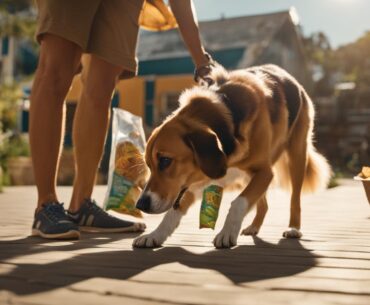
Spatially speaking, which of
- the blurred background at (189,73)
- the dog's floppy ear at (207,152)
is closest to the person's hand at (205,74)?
the dog's floppy ear at (207,152)

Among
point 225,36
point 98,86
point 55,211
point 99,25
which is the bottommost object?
point 55,211

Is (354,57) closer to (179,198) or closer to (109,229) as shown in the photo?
(109,229)

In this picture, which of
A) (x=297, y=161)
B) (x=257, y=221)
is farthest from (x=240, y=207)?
(x=297, y=161)

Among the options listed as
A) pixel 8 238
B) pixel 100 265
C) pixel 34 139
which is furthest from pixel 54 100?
pixel 100 265

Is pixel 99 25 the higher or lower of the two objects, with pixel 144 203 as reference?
higher

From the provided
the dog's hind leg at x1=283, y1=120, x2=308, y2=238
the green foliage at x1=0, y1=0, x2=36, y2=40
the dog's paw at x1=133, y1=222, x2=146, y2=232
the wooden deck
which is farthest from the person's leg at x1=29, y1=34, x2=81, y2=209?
the green foliage at x1=0, y1=0, x2=36, y2=40

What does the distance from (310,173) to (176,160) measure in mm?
1701

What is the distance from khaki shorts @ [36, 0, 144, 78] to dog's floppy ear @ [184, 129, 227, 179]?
3.01 ft

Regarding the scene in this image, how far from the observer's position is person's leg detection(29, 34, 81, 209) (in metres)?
3.08

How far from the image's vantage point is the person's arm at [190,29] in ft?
11.7

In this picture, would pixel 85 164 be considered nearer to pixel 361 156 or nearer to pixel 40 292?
pixel 40 292

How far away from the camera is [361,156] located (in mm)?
17406

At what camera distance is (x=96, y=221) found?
3.42 m

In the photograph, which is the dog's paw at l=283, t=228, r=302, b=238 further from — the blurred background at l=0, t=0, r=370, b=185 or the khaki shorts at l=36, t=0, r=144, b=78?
the blurred background at l=0, t=0, r=370, b=185
